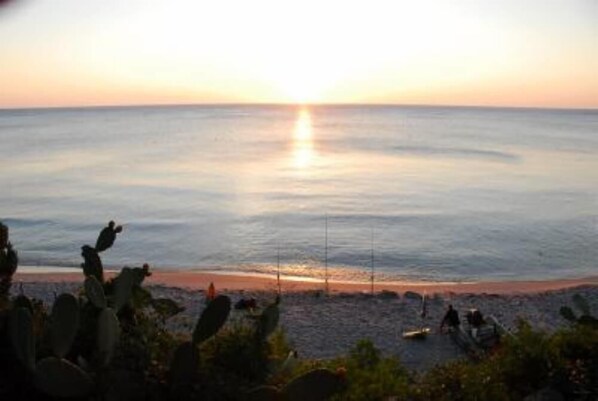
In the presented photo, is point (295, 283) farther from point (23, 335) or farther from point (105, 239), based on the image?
point (23, 335)

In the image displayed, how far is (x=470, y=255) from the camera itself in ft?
94.4

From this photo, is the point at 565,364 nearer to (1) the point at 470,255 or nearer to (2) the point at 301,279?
(2) the point at 301,279

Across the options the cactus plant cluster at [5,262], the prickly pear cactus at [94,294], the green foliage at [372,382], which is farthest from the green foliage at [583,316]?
the cactus plant cluster at [5,262]

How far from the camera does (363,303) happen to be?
19406mm

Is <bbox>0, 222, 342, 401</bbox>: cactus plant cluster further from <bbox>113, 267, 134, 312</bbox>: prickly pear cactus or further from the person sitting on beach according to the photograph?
the person sitting on beach

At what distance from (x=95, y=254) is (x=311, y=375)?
3.34 metres

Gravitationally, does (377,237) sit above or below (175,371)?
below

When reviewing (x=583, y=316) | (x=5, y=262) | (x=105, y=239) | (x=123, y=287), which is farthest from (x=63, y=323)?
(x=583, y=316)

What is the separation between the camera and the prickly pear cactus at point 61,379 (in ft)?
15.8

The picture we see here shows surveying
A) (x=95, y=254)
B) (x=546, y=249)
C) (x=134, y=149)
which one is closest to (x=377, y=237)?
(x=546, y=249)

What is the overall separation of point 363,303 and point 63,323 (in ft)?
48.8

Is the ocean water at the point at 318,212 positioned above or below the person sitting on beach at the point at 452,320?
below

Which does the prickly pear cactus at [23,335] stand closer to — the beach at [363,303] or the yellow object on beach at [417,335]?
the beach at [363,303]

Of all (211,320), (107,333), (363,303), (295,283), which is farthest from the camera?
(295,283)
